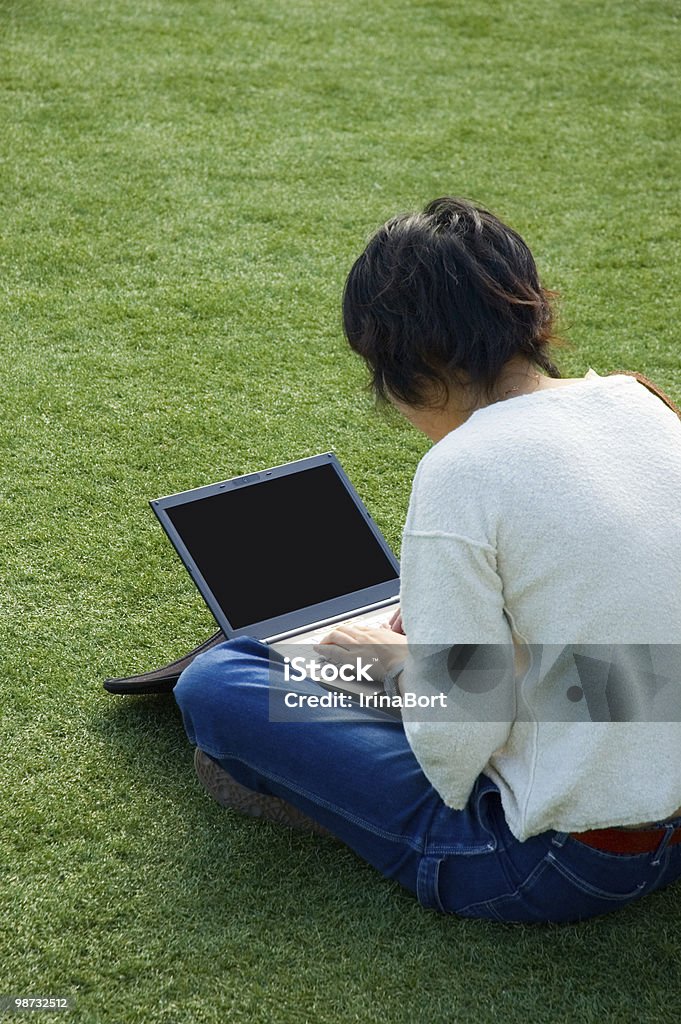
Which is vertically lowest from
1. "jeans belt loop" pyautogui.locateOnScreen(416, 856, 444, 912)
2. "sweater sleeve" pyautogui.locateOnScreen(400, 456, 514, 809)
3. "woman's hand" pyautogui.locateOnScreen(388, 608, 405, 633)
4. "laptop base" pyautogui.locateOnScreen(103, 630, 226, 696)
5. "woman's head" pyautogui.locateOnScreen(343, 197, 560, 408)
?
"jeans belt loop" pyautogui.locateOnScreen(416, 856, 444, 912)

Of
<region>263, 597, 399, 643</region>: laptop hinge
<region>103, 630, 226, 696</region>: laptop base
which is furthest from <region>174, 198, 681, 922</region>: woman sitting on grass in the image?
<region>103, 630, 226, 696</region>: laptop base

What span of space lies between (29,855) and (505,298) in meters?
1.21

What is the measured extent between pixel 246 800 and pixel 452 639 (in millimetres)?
684

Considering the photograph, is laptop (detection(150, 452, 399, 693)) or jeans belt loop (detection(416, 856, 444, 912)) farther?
laptop (detection(150, 452, 399, 693))

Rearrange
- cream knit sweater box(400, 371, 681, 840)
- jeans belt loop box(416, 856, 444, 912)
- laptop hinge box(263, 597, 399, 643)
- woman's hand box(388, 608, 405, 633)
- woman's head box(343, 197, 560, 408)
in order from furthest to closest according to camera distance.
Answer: laptop hinge box(263, 597, 399, 643), woman's hand box(388, 608, 405, 633), jeans belt loop box(416, 856, 444, 912), woman's head box(343, 197, 560, 408), cream knit sweater box(400, 371, 681, 840)

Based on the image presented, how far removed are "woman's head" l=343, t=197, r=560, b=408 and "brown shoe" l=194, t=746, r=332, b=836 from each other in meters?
0.76

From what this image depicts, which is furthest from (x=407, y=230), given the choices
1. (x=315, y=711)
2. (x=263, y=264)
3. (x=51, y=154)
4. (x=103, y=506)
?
(x=51, y=154)

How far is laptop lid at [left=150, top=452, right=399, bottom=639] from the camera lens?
7.13 feet

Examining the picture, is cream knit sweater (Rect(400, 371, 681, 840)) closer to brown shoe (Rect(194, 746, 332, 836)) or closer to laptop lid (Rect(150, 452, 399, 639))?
brown shoe (Rect(194, 746, 332, 836))

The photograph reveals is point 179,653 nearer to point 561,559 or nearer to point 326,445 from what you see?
point 326,445

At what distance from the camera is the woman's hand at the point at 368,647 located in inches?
75.0

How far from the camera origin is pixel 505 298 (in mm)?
1633

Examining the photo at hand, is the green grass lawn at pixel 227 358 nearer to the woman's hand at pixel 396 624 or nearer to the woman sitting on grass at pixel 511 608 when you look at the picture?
the woman sitting on grass at pixel 511 608

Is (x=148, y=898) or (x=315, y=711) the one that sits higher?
(x=315, y=711)
